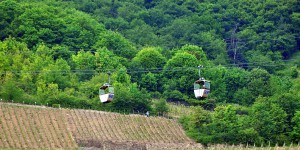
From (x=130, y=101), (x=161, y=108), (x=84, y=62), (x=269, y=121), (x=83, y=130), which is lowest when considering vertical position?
(x=269, y=121)

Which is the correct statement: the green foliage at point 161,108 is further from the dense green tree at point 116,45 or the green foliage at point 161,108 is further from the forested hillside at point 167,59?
the dense green tree at point 116,45

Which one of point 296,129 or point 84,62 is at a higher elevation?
point 84,62

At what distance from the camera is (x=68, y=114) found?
315ft

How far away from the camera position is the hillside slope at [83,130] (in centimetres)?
8606

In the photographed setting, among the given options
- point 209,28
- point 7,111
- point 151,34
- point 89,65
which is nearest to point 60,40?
point 89,65

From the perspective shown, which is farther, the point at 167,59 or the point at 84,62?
the point at 167,59

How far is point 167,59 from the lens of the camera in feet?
458

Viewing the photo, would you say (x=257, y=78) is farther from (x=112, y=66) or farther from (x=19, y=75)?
(x=19, y=75)

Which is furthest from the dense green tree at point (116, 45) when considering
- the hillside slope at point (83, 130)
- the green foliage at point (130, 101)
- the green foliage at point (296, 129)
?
the green foliage at point (296, 129)

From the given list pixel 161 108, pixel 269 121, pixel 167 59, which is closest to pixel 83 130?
pixel 161 108

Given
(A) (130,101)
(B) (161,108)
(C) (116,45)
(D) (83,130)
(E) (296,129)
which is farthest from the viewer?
(C) (116,45)

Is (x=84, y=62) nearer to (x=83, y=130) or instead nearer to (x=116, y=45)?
(x=116, y=45)

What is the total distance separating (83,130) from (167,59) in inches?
1906

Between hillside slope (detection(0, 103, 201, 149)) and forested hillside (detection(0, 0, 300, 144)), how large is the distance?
10.6ft
